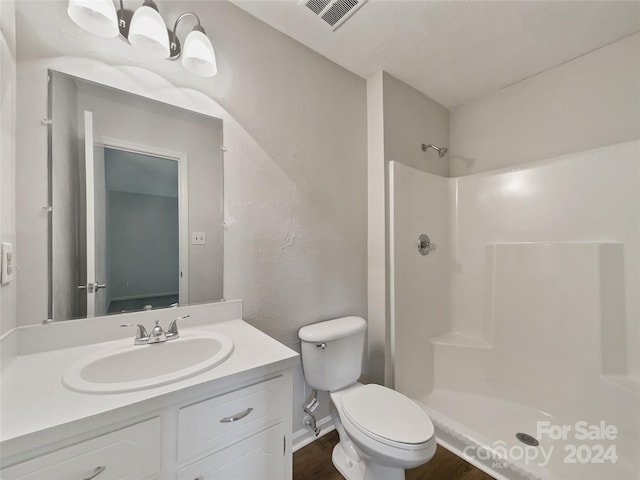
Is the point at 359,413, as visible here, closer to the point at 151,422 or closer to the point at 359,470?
the point at 359,470

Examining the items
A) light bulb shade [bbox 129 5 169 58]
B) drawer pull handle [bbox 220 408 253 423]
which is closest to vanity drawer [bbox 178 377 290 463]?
drawer pull handle [bbox 220 408 253 423]

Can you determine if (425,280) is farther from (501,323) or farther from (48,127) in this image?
(48,127)

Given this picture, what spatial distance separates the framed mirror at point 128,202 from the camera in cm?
94

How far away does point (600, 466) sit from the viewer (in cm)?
136

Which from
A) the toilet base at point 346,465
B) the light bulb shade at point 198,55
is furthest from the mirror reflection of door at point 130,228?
the toilet base at point 346,465

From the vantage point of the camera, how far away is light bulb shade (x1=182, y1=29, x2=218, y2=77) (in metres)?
1.09

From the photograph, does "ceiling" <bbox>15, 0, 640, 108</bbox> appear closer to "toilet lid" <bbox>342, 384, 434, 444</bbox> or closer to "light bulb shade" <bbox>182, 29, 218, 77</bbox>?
"light bulb shade" <bbox>182, 29, 218, 77</bbox>

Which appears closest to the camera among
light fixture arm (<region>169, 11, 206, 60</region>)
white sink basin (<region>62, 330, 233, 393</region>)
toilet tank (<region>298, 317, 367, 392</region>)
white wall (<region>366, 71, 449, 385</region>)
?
white sink basin (<region>62, 330, 233, 393</region>)

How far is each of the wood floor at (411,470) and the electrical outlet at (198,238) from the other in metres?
1.28

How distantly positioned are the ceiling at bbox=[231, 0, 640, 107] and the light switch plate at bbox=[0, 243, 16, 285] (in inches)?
55.8

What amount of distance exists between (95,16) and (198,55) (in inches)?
13.0

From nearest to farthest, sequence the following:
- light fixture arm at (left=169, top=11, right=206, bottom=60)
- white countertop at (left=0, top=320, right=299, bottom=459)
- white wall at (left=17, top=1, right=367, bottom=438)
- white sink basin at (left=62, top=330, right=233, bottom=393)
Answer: white countertop at (left=0, top=320, right=299, bottom=459) → white sink basin at (left=62, top=330, right=233, bottom=393) → light fixture arm at (left=169, top=11, right=206, bottom=60) → white wall at (left=17, top=1, right=367, bottom=438)

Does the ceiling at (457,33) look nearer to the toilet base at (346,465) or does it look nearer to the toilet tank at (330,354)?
the toilet tank at (330,354)

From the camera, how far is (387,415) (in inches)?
47.5
